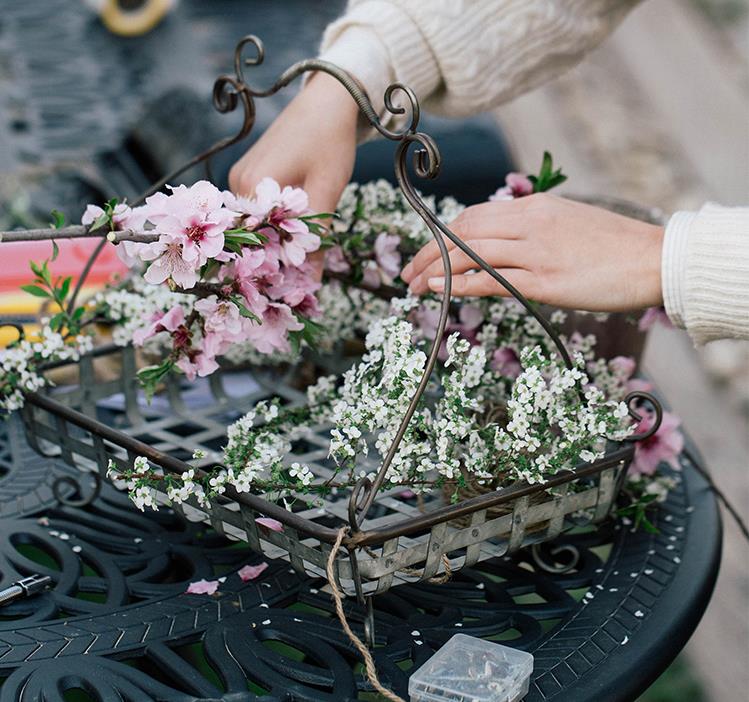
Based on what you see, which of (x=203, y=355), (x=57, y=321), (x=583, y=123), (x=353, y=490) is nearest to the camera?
(x=353, y=490)

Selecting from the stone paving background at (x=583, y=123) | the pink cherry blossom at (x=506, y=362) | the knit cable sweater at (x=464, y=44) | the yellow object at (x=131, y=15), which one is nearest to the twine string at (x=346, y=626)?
the pink cherry blossom at (x=506, y=362)

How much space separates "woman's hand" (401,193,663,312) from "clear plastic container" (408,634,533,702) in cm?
37

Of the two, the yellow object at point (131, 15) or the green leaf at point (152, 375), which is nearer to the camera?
the green leaf at point (152, 375)

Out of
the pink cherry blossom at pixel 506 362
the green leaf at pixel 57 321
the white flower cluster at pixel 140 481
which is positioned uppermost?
the green leaf at pixel 57 321

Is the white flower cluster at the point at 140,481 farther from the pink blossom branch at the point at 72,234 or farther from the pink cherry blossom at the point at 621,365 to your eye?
the pink cherry blossom at the point at 621,365

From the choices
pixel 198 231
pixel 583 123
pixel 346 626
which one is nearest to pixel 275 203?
pixel 198 231

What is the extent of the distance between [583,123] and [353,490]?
4191mm

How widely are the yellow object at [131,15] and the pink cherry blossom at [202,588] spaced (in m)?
2.22

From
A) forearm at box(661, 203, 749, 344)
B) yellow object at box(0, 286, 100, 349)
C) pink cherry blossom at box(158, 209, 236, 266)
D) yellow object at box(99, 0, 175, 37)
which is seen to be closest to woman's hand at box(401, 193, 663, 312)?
forearm at box(661, 203, 749, 344)

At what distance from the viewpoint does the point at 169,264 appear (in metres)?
1.00

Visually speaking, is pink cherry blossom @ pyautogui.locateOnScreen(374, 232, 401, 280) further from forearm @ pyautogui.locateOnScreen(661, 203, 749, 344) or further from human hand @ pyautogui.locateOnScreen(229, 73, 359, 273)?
forearm @ pyautogui.locateOnScreen(661, 203, 749, 344)

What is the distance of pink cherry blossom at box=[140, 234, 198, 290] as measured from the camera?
39.1 inches

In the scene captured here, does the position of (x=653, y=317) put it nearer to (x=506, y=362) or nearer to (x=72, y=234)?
(x=506, y=362)

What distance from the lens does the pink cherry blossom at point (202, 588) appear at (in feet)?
3.51
